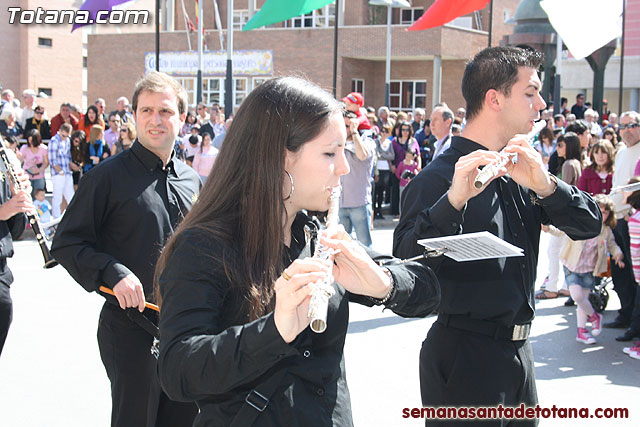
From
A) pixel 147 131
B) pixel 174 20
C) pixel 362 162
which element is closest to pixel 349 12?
pixel 174 20

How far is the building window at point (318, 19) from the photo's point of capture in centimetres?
3881

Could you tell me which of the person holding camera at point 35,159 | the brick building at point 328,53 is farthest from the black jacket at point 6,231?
the brick building at point 328,53

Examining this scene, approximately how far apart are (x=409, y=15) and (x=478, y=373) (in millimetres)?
38150

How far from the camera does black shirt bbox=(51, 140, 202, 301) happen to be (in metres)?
3.69

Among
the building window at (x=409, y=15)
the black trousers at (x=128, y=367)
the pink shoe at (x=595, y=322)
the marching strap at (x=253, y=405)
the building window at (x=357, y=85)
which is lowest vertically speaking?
the pink shoe at (x=595, y=322)

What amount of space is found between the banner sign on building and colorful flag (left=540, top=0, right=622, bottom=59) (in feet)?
103

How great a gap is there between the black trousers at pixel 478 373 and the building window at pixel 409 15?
121 ft

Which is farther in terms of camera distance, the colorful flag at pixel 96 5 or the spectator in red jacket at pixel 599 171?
the colorful flag at pixel 96 5

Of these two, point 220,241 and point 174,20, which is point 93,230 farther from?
point 174,20

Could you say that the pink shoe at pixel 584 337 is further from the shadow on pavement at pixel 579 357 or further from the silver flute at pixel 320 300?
the silver flute at pixel 320 300

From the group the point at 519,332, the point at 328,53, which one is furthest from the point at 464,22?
the point at 519,332

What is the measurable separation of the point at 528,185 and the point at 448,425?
40.1 inches

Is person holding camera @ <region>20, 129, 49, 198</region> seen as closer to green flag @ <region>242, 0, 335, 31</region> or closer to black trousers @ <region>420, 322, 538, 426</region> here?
green flag @ <region>242, 0, 335, 31</region>

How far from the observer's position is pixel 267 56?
122 ft
